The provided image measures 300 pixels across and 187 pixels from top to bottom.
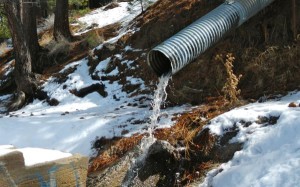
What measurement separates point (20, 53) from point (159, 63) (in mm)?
5791

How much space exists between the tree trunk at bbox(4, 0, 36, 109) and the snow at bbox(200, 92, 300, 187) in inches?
240

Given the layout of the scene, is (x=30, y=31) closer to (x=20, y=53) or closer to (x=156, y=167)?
(x=20, y=53)

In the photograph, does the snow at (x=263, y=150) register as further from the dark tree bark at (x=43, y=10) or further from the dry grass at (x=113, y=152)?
the dark tree bark at (x=43, y=10)

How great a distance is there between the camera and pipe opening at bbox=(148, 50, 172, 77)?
18.9 ft

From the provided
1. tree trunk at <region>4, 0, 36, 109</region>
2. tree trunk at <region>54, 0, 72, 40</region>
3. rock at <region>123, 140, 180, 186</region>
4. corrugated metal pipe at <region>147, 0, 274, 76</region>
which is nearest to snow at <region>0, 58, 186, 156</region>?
tree trunk at <region>4, 0, 36, 109</region>

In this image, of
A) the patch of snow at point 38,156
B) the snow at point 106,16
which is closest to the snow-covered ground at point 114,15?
the snow at point 106,16

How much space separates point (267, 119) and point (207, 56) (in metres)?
3.02

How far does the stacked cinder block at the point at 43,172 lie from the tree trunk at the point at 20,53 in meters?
5.67

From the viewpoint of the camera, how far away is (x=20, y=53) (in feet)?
35.2

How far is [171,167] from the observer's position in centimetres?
510

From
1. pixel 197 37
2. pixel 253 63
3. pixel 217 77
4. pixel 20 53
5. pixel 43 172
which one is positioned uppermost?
pixel 197 37

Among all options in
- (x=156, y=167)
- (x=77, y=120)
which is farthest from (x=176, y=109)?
(x=156, y=167)

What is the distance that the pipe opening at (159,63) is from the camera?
5.77m

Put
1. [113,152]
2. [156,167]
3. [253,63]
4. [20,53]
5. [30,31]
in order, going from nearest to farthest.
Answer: [156,167]
[113,152]
[253,63]
[20,53]
[30,31]
